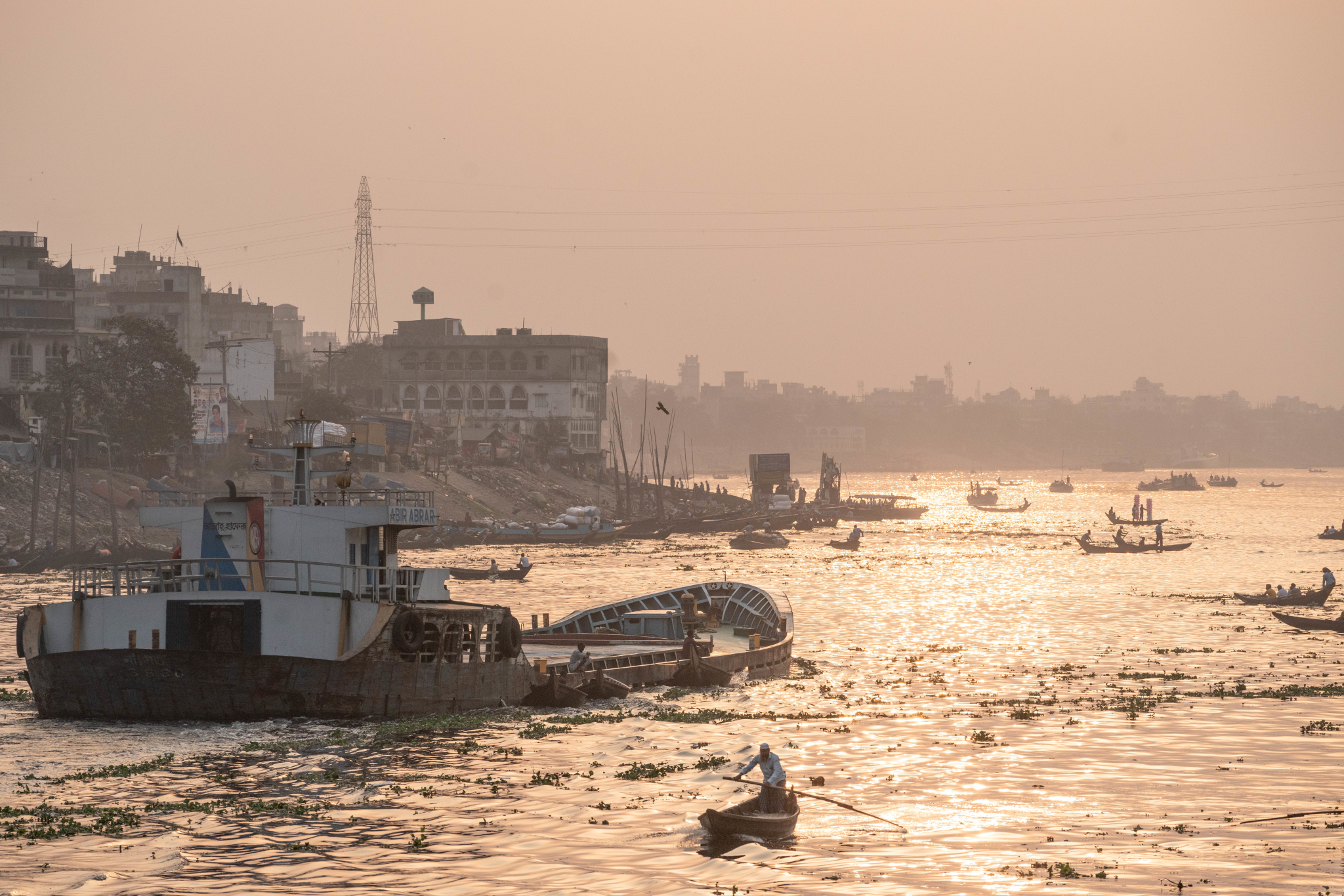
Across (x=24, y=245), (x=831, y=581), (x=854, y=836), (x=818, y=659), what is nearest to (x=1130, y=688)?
(x=818, y=659)

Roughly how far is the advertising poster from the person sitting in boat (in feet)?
259

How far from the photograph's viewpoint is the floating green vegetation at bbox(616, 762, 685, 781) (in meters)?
26.4

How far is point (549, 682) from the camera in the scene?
113 feet

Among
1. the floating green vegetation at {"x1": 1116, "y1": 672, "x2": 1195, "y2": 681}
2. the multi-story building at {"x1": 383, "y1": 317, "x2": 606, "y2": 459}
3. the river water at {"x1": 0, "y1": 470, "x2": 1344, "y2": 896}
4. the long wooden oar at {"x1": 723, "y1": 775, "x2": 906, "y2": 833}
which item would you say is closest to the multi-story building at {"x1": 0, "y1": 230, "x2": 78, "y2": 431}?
the multi-story building at {"x1": 383, "y1": 317, "x2": 606, "y2": 459}

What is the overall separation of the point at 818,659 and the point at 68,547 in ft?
171

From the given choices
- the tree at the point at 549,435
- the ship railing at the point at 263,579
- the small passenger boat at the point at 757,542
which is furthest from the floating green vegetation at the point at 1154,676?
the tree at the point at 549,435

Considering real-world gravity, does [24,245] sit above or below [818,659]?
above

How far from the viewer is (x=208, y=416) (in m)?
107

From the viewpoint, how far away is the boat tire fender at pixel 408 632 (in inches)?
1186

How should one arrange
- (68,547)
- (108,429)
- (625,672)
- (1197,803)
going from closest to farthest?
(1197,803)
(625,672)
(68,547)
(108,429)

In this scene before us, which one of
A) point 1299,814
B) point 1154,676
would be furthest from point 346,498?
point 1154,676

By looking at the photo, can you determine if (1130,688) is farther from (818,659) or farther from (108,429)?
(108,429)

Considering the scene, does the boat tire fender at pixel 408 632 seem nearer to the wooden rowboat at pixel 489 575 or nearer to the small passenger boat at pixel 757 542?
the wooden rowboat at pixel 489 575

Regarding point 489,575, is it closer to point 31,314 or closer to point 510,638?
point 510,638
